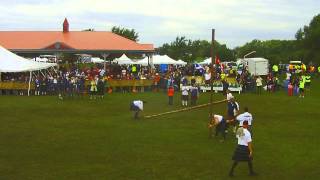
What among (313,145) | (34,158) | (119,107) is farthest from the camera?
(119,107)

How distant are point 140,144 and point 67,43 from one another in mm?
36270

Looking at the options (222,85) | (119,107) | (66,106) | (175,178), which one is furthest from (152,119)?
(222,85)

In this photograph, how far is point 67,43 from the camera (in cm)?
5338

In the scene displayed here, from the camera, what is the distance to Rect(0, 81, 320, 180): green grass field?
14.8m

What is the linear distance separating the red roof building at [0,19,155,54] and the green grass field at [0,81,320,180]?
67.9ft

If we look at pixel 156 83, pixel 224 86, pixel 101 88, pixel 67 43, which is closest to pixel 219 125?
pixel 101 88

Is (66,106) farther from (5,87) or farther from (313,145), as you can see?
(313,145)

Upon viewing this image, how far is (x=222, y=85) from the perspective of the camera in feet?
131

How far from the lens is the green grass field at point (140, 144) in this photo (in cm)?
1482

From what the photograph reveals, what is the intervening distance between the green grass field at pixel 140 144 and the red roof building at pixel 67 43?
20.7m

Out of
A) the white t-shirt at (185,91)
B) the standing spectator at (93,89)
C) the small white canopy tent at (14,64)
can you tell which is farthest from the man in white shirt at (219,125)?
the small white canopy tent at (14,64)

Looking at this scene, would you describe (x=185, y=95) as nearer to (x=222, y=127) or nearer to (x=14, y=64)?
(x=222, y=127)

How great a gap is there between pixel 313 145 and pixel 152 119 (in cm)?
861

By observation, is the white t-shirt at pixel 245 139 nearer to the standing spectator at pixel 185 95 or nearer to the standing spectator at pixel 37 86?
the standing spectator at pixel 185 95
